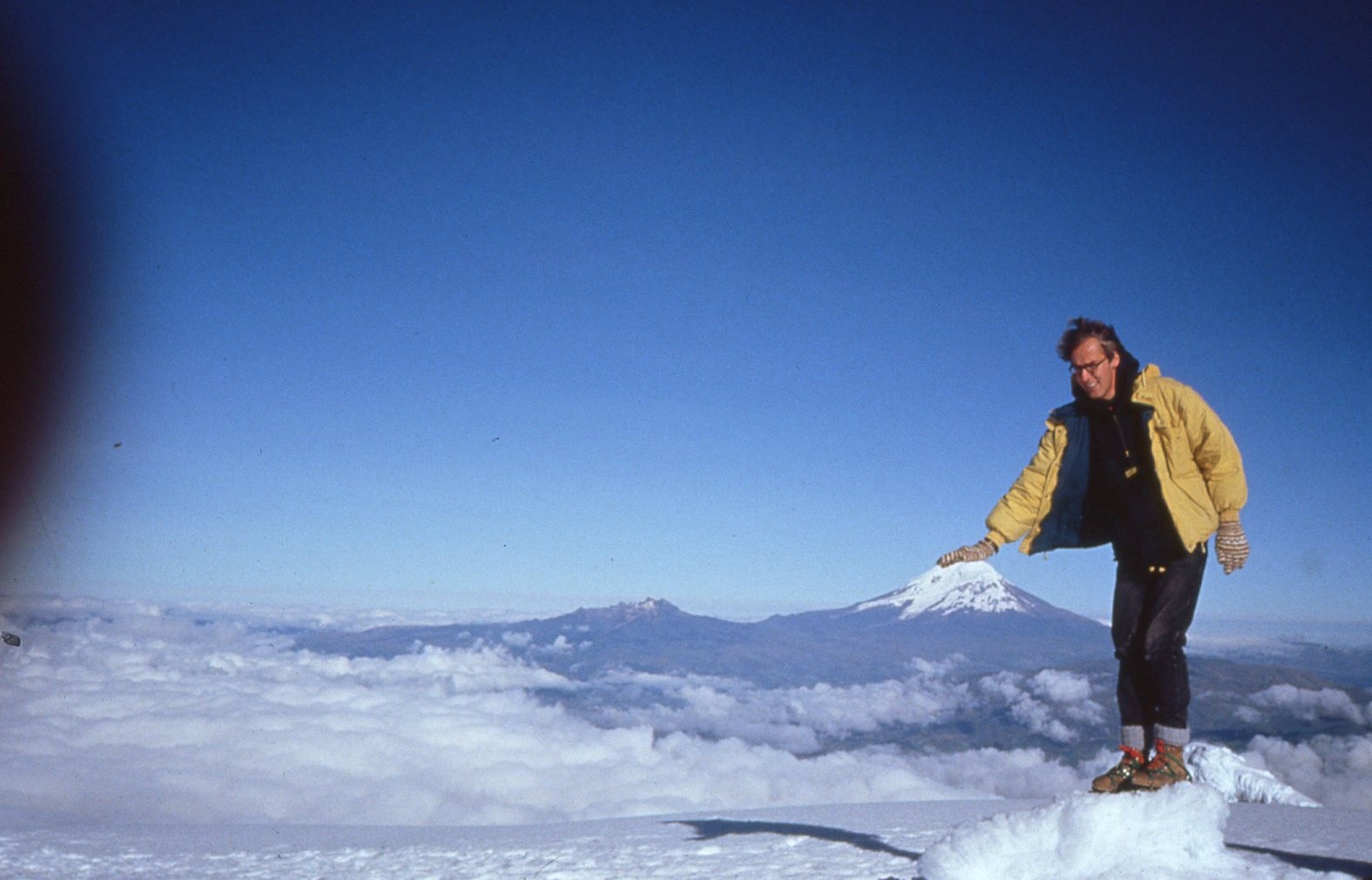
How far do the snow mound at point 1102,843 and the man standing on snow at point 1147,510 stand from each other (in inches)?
27.6

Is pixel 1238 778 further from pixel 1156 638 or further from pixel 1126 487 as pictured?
pixel 1126 487

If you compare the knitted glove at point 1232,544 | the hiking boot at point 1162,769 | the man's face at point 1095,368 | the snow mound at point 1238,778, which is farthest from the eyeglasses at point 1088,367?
the snow mound at point 1238,778

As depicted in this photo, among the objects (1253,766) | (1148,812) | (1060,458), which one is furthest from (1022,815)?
(1253,766)

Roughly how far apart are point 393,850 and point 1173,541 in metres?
5.42

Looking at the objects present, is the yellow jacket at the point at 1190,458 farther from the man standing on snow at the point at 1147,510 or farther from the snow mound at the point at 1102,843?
the snow mound at the point at 1102,843

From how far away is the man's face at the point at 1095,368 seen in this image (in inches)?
169

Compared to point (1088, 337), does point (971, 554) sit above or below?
below

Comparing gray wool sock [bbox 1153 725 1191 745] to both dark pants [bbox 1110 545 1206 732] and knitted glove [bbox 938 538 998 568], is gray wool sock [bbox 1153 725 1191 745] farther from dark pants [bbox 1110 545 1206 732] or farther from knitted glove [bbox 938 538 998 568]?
knitted glove [bbox 938 538 998 568]

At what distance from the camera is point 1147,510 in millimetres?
4078

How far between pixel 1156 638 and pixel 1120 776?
0.73 meters

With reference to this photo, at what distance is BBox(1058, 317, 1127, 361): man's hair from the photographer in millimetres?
4348

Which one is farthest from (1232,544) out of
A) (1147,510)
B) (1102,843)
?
(1102,843)

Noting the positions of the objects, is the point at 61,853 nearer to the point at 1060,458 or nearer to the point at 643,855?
the point at 643,855

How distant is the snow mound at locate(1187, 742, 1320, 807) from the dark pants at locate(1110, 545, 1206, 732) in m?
7.27
